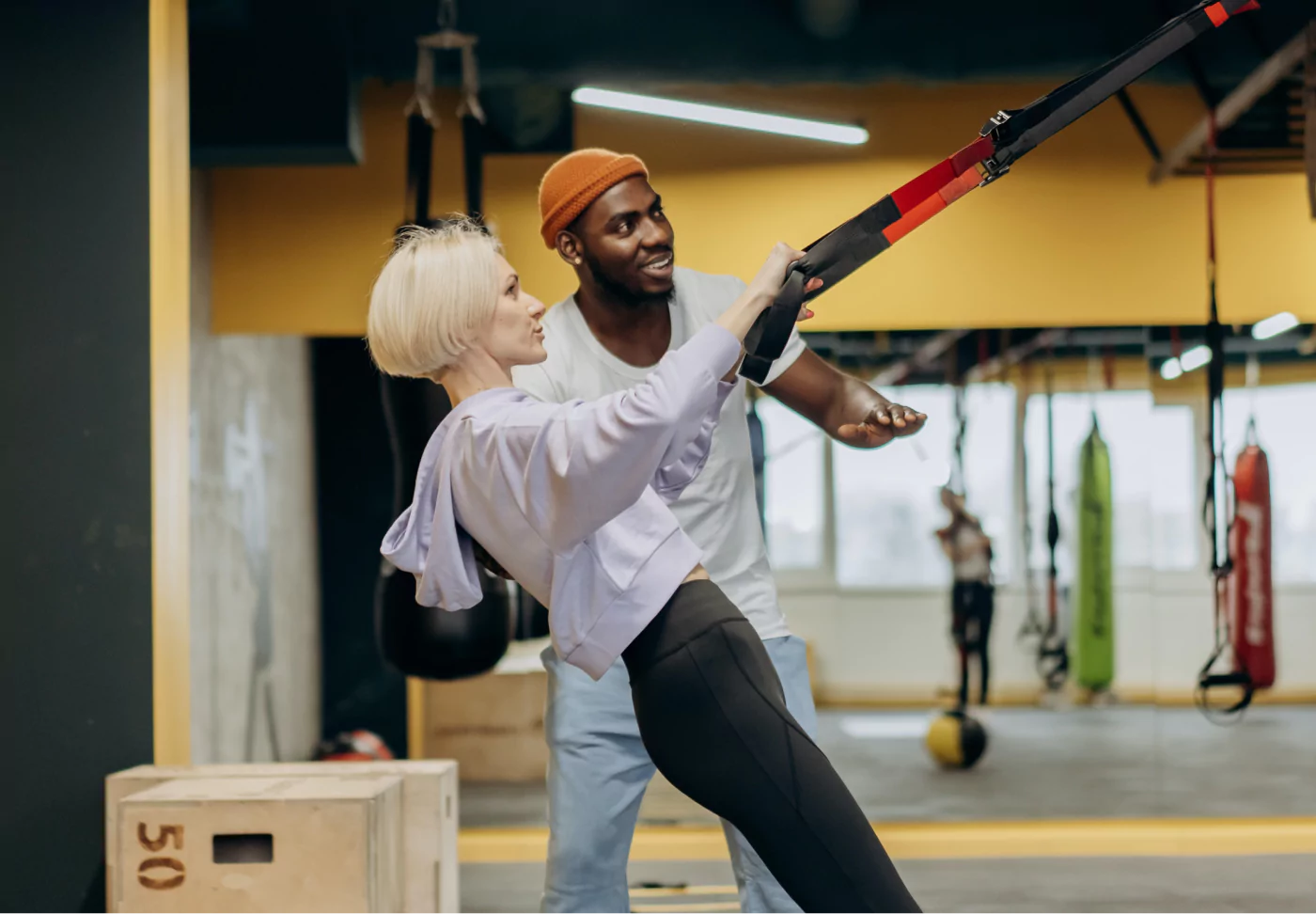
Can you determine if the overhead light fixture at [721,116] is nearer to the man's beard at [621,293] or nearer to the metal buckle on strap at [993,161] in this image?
the man's beard at [621,293]

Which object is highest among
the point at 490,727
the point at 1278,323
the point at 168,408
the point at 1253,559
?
the point at 1278,323

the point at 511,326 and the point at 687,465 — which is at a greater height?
the point at 511,326

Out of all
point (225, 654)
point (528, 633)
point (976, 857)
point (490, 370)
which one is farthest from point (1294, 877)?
point (225, 654)

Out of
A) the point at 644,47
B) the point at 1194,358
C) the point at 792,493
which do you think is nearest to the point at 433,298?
the point at 644,47

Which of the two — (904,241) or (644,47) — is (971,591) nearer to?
(904,241)

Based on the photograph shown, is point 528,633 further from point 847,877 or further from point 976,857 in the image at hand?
point 847,877

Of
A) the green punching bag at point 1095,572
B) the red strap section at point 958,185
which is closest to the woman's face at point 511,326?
the red strap section at point 958,185

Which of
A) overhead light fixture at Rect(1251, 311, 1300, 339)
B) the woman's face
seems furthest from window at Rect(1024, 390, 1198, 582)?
the woman's face

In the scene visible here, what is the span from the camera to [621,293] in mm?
2117

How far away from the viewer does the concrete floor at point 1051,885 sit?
3355 millimetres

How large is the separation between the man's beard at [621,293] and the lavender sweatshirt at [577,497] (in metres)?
0.39

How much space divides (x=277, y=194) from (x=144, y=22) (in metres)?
1.56

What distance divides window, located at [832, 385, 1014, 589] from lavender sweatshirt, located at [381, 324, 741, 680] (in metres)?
6.33

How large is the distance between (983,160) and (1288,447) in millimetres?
8098
